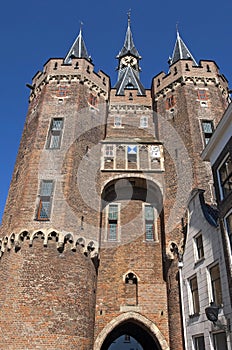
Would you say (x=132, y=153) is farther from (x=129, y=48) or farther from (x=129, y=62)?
(x=129, y=48)

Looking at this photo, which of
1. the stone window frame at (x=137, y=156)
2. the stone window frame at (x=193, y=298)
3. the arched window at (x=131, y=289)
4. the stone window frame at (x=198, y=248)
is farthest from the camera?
the stone window frame at (x=137, y=156)

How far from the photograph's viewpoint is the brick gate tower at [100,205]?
14273mm

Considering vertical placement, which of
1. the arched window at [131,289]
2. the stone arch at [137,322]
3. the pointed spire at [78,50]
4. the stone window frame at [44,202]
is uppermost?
the pointed spire at [78,50]

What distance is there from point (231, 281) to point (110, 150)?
12.3 m

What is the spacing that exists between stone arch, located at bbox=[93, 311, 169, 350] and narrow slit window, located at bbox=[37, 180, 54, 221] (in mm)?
6311

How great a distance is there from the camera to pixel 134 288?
17.6m

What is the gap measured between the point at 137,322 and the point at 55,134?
11.5 meters

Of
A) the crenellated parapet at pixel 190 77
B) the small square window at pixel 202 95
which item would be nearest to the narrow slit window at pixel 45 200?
the crenellated parapet at pixel 190 77

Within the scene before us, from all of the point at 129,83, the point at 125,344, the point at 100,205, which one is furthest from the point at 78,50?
the point at 125,344

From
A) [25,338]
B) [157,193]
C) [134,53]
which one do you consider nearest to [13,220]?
[25,338]

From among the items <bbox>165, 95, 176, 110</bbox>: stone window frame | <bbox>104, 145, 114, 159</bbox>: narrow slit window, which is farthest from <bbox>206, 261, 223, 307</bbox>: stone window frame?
<bbox>165, 95, 176, 110</bbox>: stone window frame

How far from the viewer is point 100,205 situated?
18953 millimetres

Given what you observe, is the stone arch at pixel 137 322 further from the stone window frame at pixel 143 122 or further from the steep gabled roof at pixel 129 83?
the steep gabled roof at pixel 129 83

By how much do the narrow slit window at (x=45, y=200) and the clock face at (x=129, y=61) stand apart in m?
25.9
